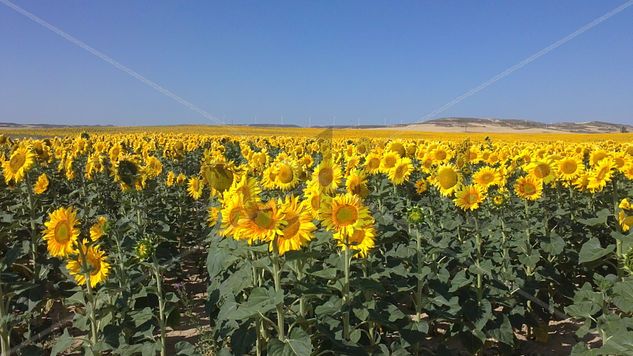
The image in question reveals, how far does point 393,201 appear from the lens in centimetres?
612

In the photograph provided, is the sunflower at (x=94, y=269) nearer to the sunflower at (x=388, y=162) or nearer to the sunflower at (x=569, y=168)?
the sunflower at (x=388, y=162)

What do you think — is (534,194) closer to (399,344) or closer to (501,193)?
(501,193)

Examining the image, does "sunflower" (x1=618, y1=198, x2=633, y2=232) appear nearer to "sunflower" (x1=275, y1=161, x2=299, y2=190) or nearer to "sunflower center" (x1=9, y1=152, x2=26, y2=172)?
"sunflower" (x1=275, y1=161, x2=299, y2=190)

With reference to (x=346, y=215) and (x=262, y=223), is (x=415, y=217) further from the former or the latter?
(x=262, y=223)

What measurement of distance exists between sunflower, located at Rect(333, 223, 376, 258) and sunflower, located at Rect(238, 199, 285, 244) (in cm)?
57

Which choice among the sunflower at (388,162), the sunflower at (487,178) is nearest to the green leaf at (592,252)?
the sunflower at (487,178)

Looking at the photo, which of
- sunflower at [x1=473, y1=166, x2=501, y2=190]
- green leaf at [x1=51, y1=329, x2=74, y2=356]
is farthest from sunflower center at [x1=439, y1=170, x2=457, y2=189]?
green leaf at [x1=51, y1=329, x2=74, y2=356]

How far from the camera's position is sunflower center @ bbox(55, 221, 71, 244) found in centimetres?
340

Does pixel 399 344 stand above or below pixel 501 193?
below

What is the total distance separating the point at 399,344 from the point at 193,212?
656 cm

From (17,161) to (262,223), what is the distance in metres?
4.24

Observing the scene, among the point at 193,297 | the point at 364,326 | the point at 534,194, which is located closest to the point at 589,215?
the point at 534,194

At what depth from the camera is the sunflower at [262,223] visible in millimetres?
2639

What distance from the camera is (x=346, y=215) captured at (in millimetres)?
3131
